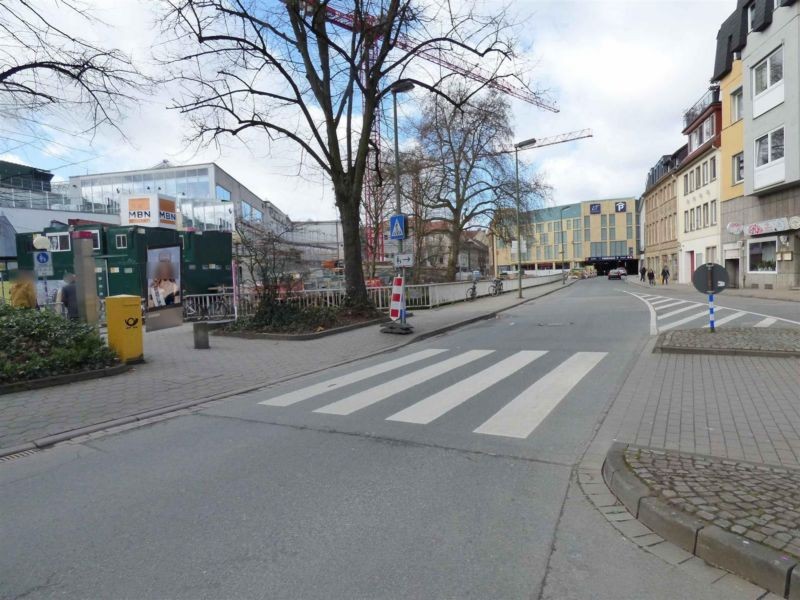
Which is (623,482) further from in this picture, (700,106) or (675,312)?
(700,106)

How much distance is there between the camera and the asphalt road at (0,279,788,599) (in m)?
2.74

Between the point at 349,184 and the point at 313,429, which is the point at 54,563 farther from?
the point at 349,184

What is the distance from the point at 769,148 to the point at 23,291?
3508 centimetres

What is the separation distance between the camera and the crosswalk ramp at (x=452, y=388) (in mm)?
5781

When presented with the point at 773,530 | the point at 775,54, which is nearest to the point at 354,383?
the point at 773,530

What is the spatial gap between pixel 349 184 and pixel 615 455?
13.0 metres

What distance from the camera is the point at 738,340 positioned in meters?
9.38

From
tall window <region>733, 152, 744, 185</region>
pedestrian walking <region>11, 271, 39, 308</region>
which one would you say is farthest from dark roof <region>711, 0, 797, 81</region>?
pedestrian walking <region>11, 271, 39, 308</region>

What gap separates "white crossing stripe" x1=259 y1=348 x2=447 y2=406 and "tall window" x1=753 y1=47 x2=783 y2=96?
91.7 ft

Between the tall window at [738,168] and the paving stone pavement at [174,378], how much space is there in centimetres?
2876

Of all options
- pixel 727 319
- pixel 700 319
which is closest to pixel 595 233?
pixel 700 319

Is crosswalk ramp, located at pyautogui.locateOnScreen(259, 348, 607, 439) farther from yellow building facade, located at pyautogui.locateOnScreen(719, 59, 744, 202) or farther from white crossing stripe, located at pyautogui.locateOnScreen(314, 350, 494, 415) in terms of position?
yellow building facade, located at pyautogui.locateOnScreen(719, 59, 744, 202)

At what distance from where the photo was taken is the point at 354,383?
7.81 m

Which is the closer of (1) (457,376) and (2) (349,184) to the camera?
(1) (457,376)
